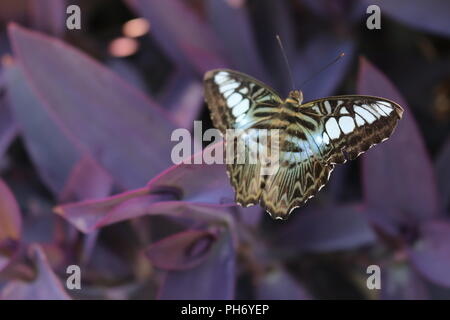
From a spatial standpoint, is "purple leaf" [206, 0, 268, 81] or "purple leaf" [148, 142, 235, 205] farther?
"purple leaf" [206, 0, 268, 81]

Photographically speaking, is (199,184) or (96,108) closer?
(199,184)

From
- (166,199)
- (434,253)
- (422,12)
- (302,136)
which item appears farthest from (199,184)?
(422,12)

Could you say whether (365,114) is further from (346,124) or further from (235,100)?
(235,100)

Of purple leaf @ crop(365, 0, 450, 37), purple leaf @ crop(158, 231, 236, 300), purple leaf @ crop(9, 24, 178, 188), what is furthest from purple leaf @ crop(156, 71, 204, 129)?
purple leaf @ crop(365, 0, 450, 37)

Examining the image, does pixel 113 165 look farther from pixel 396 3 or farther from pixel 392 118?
pixel 396 3

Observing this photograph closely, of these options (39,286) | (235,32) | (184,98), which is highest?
(235,32)

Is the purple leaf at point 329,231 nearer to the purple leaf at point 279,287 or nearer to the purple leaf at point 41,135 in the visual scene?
the purple leaf at point 279,287

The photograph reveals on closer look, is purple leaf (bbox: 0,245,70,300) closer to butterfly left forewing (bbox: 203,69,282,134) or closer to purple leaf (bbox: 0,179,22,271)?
purple leaf (bbox: 0,179,22,271)
